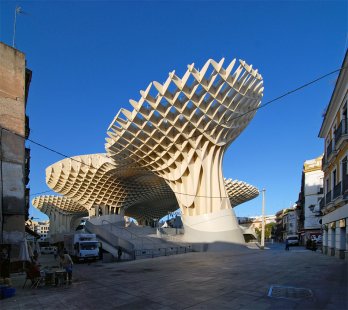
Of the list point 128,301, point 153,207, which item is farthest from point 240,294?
point 153,207

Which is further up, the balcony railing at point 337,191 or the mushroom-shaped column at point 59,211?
the balcony railing at point 337,191

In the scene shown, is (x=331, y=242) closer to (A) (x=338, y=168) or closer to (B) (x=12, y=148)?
(A) (x=338, y=168)

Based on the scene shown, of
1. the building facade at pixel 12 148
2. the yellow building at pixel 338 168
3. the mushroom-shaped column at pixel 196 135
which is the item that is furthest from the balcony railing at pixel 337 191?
the building facade at pixel 12 148

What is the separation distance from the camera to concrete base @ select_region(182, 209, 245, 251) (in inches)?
1410

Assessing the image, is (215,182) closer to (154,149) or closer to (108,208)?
(154,149)

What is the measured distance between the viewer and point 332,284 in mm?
11906

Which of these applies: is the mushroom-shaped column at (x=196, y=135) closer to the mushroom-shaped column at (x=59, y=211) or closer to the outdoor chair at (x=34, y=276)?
the outdoor chair at (x=34, y=276)

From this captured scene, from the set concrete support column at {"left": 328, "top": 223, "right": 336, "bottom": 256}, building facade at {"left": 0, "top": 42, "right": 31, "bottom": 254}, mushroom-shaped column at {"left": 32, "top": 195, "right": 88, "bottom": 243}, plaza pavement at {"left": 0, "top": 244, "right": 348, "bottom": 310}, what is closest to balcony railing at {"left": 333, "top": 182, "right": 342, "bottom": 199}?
concrete support column at {"left": 328, "top": 223, "right": 336, "bottom": 256}

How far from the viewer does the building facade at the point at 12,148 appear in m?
17.6

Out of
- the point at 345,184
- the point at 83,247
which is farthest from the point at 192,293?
the point at 83,247

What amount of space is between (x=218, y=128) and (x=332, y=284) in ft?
85.1

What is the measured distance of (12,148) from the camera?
60.1 feet

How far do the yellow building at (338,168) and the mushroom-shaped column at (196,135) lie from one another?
10345 mm

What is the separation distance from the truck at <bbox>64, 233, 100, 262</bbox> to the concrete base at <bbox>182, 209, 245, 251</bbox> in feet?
38.4
